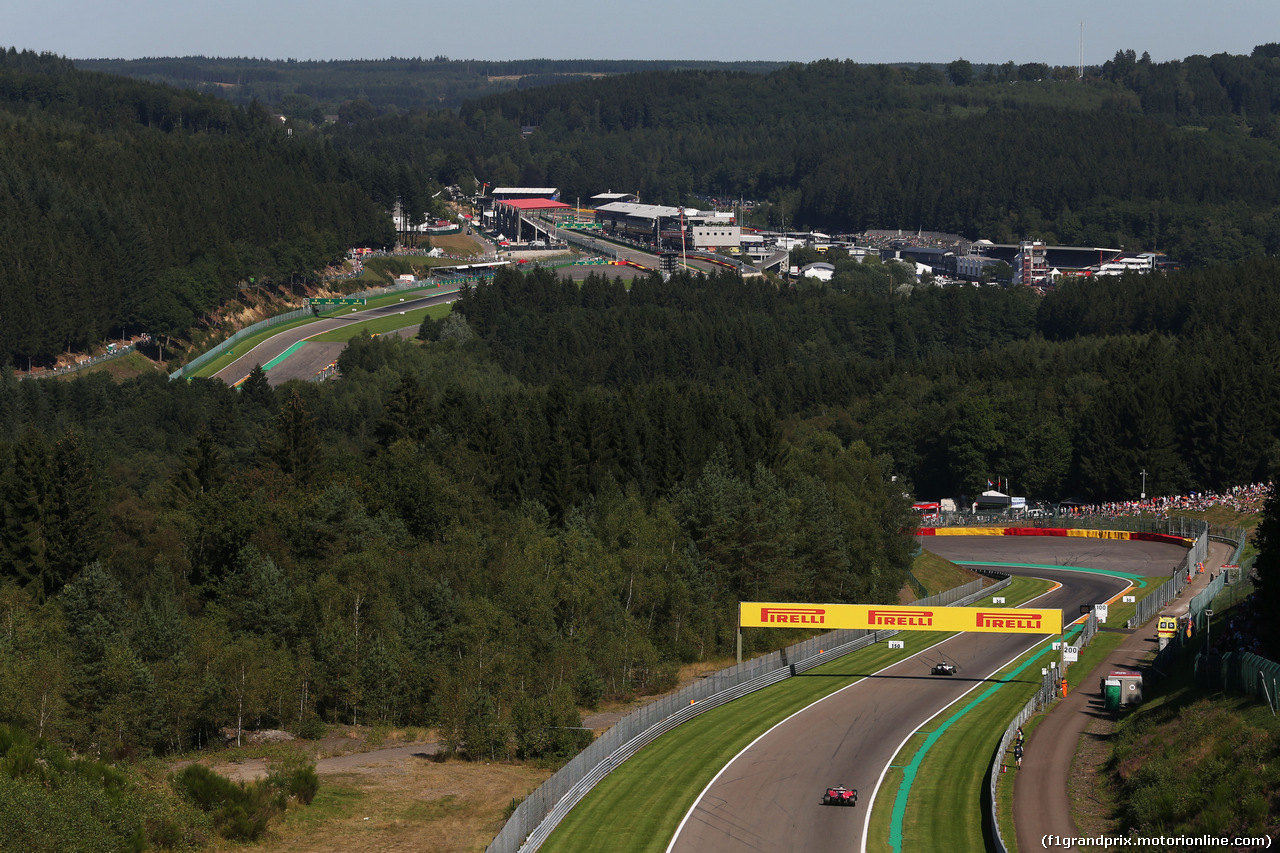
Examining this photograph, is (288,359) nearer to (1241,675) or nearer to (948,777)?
(948,777)

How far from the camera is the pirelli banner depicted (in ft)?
226

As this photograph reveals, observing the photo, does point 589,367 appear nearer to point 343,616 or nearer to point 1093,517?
point 1093,517

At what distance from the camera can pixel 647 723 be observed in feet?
191

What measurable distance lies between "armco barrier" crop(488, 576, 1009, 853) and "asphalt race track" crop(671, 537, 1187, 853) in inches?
93.1

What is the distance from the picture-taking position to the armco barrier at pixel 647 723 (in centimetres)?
4412

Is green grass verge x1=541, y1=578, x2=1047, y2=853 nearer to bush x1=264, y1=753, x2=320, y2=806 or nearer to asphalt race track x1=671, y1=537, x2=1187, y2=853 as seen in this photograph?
asphalt race track x1=671, y1=537, x2=1187, y2=853

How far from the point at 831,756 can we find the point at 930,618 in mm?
14634

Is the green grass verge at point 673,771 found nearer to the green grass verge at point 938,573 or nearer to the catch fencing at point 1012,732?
the catch fencing at point 1012,732

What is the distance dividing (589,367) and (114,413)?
2440 inches

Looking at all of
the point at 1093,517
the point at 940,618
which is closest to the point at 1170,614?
the point at 940,618

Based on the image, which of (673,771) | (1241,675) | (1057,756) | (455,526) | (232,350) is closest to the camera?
(1241,675)

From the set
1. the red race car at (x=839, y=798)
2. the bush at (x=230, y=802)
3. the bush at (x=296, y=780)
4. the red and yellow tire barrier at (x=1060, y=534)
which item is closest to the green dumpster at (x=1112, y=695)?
the red race car at (x=839, y=798)

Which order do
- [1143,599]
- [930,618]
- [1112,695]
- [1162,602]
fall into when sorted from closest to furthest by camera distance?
1. [1112,695]
2. [930,618]
3. [1143,599]
4. [1162,602]

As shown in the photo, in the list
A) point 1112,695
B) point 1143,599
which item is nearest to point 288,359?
point 1143,599
